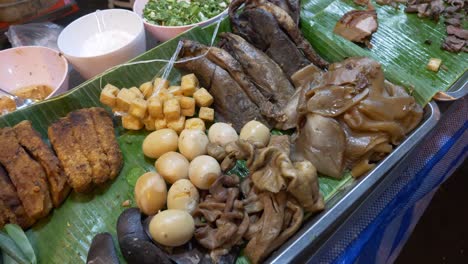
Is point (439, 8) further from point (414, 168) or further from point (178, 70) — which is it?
point (178, 70)

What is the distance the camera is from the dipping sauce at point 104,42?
3287 millimetres

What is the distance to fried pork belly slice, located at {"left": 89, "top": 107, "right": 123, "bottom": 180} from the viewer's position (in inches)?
103

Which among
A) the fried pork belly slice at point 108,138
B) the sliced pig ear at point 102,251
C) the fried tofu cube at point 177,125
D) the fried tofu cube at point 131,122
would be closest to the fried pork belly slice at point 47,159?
the fried pork belly slice at point 108,138

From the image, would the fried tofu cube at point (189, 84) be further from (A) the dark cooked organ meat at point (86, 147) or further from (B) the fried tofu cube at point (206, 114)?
(A) the dark cooked organ meat at point (86, 147)

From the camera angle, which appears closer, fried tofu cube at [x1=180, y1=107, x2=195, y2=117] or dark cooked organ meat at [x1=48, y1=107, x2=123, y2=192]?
dark cooked organ meat at [x1=48, y1=107, x2=123, y2=192]

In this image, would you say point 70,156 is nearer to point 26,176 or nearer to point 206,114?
point 26,176

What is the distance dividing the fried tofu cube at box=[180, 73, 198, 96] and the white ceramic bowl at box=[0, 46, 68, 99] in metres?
1.08

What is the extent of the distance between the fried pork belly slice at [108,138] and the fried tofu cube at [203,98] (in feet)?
2.27

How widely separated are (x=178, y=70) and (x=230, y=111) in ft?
2.26

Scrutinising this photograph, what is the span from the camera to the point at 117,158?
266 centimetres

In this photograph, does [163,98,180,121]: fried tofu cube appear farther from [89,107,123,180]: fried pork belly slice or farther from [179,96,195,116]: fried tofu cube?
[89,107,123,180]: fried pork belly slice

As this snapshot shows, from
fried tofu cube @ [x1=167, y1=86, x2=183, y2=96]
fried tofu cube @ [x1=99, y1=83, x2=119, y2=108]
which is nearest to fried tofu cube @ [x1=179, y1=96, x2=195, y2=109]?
fried tofu cube @ [x1=167, y1=86, x2=183, y2=96]

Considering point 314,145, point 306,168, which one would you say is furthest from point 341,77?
point 306,168

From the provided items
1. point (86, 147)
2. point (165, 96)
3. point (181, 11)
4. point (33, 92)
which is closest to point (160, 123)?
point (165, 96)
